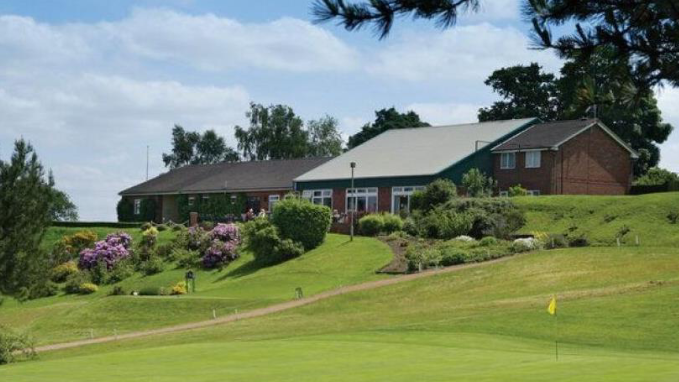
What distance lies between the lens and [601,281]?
36719 millimetres

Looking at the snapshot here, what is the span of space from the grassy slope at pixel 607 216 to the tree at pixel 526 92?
112ft

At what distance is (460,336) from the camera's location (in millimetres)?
26359

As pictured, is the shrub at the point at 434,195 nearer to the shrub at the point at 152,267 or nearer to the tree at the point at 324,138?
the shrub at the point at 152,267

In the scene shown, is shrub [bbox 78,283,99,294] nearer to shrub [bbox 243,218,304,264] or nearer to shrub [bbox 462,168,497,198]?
shrub [bbox 243,218,304,264]

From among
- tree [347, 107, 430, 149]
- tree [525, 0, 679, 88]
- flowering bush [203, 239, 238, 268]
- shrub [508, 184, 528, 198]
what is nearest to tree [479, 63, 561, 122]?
tree [347, 107, 430, 149]

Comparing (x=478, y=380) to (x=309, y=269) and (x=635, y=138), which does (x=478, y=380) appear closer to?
(x=309, y=269)

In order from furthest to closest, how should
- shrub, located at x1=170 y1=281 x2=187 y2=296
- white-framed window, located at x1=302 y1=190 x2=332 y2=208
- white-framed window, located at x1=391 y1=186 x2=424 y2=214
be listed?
white-framed window, located at x1=302 y1=190 x2=332 y2=208, white-framed window, located at x1=391 y1=186 x2=424 y2=214, shrub, located at x1=170 y1=281 x2=187 y2=296

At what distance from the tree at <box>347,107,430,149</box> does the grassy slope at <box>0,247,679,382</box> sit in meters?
57.1

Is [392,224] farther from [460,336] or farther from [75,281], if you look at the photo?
[460,336]

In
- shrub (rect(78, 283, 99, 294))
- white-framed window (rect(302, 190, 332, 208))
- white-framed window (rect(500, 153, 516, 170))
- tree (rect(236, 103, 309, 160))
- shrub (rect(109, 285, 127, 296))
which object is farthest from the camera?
tree (rect(236, 103, 309, 160))

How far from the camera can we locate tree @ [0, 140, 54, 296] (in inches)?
1556

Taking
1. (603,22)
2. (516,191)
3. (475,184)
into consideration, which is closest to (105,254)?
(475,184)

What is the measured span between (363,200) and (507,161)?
32.1 ft

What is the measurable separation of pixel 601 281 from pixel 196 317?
15.1m
